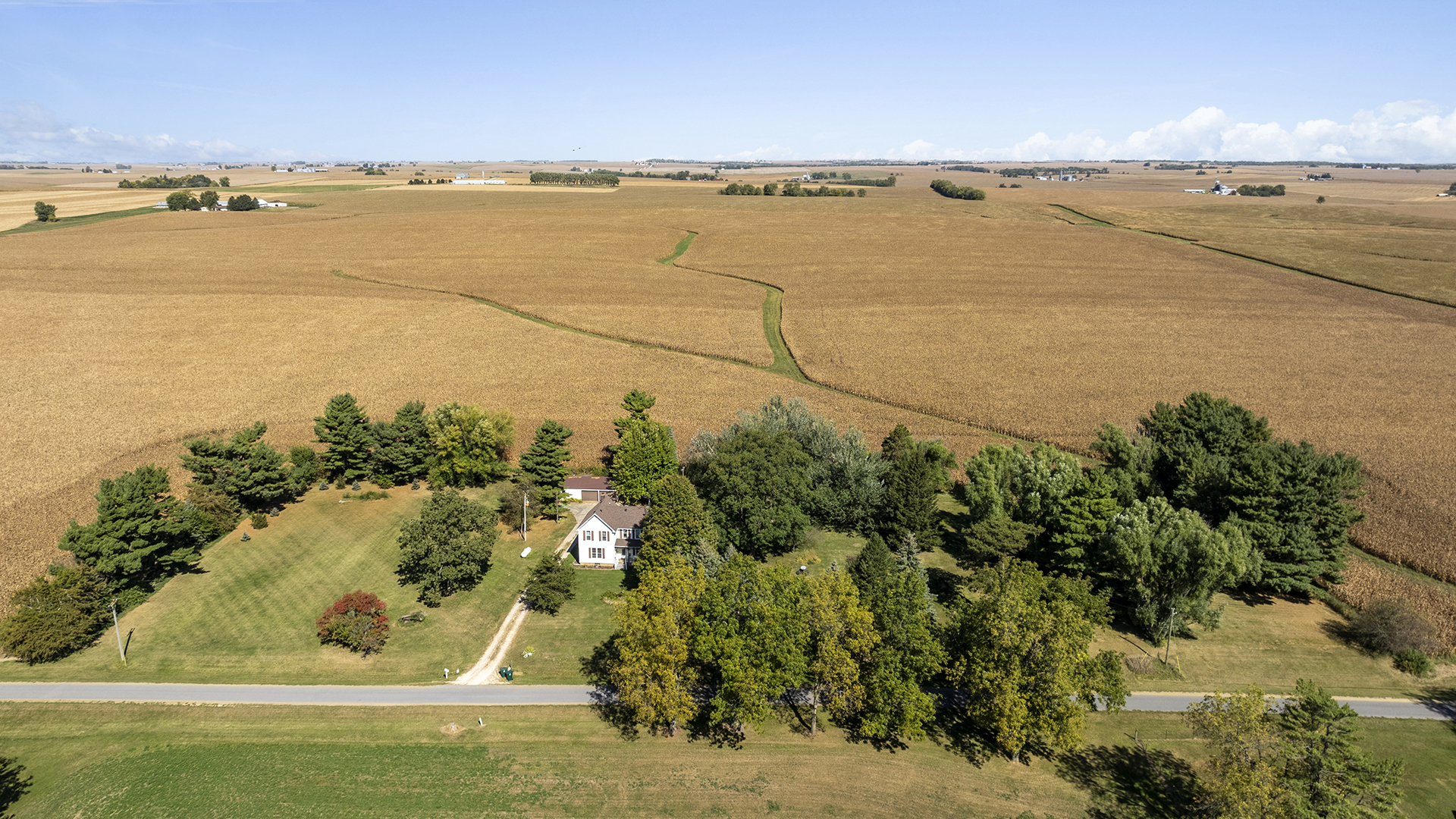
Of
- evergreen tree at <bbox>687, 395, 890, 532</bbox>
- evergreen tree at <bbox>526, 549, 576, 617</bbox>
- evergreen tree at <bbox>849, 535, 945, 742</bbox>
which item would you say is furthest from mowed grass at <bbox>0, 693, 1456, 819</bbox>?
evergreen tree at <bbox>687, 395, 890, 532</bbox>

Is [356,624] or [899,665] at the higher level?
[899,665]

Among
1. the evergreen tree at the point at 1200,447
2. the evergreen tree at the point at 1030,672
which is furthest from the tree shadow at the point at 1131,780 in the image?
the evergreen tree at the point at 1200,447

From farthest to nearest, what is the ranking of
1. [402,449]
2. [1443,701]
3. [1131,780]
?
[402,449]
[1443,701]
[1131,780]

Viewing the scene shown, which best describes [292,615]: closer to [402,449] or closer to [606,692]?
[402,449]

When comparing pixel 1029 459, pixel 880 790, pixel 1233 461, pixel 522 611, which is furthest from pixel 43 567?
pixel 1233 461

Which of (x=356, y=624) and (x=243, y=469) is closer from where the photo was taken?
(x=356, y=624)

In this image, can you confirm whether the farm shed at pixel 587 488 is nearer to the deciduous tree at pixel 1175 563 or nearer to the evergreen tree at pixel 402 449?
the evergreen tree at pixel 402 449

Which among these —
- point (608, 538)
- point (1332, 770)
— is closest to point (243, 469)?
point (608, 538)

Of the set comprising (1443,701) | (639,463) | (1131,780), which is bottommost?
(1131,780)
